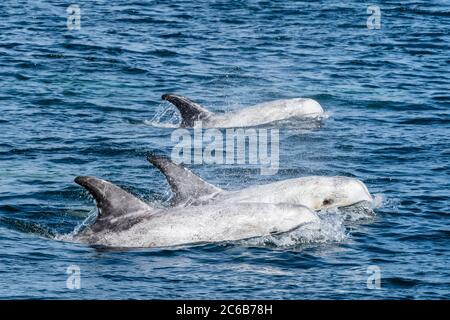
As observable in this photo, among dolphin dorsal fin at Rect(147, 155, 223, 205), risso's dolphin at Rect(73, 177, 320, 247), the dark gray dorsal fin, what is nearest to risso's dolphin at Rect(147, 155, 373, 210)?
dolphin dorsal fin at Rect(147, 155, 223, 205)

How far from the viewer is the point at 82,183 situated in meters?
23.4

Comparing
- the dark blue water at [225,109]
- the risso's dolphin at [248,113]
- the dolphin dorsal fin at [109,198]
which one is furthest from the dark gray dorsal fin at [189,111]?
the dolphin dorsal fin at [109,198]

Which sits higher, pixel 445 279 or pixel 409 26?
pixel 409 26

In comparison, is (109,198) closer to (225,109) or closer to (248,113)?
(248,113)

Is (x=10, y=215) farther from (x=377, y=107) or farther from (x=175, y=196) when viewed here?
(x=377, y=107)

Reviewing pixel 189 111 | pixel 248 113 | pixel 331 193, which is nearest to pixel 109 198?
pixel 331 193

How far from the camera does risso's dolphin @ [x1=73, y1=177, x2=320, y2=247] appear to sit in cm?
2370

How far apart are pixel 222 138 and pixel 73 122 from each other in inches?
166

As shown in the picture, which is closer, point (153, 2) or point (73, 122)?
point (73, 122)

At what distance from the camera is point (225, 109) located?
37.3 m

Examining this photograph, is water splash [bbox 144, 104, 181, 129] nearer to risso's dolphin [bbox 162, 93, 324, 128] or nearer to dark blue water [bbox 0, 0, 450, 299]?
dark blue water [bbox 0, 0, 450, 299]
